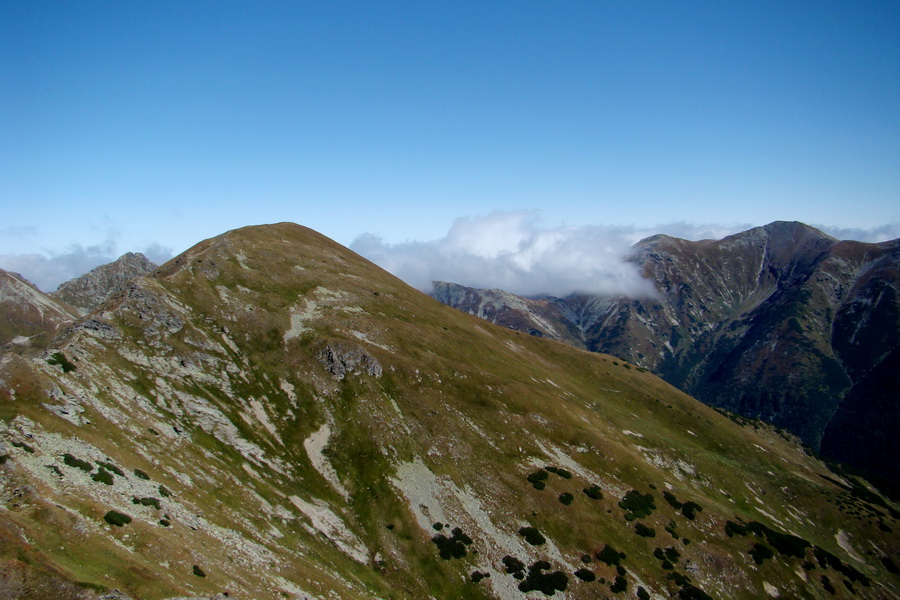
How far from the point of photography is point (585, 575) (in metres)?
61.8

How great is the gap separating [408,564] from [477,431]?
28800 mm

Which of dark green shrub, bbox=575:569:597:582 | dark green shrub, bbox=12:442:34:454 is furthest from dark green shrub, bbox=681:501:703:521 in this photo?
dark green shrub, bbox=12:442:34:454

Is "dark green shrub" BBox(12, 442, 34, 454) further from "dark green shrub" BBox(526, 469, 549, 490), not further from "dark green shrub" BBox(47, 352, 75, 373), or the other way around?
"dark green shrub" BBox(526, 469, 549, 490)

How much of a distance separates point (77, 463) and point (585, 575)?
6160 cm

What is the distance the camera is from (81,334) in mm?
75250

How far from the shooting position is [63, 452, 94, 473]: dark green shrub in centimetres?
A: 4362

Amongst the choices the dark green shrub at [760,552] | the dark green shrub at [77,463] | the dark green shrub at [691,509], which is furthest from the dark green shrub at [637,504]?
the dark green shrub at [77,463]

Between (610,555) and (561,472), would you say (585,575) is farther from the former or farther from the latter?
(561,472)

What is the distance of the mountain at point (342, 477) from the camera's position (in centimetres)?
4009

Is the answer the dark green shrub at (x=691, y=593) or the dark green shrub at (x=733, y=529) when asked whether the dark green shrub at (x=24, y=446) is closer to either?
the dark green shrub at (x=691, y=593)

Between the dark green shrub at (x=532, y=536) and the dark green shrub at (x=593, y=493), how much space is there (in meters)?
14.4

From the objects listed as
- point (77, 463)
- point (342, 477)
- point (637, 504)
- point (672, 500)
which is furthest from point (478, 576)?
point (77, 463)

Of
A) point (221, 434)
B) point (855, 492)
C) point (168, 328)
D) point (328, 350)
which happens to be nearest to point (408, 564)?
point (221, 434)

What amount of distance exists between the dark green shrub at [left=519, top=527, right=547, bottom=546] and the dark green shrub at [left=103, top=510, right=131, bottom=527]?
5030 centimetres
